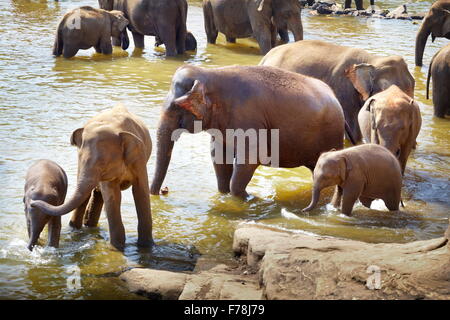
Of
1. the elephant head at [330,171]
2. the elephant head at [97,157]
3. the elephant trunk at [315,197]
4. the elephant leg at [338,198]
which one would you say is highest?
the elephant head at [97,157]

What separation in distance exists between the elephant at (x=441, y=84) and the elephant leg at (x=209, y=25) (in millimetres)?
8366

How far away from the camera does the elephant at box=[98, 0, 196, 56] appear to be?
59.0 feet

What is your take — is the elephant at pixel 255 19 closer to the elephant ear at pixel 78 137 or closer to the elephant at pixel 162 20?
the elephant at pixel 162 20

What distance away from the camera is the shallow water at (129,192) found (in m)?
6.77

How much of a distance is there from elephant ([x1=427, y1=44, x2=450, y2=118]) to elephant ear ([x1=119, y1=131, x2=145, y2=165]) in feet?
24.8

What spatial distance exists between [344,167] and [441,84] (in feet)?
18.4

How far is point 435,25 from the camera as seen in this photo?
56.5 feet

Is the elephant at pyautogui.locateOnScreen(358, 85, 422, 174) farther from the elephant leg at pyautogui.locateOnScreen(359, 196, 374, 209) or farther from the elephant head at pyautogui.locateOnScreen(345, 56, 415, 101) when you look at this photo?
the elephant head at pyautogui.locateOnScreen(345, 56, 415, 101)

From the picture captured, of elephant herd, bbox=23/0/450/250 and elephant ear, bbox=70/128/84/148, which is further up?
elephant ear, bbox=70/128/84/148

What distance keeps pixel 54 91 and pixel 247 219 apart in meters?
6.81

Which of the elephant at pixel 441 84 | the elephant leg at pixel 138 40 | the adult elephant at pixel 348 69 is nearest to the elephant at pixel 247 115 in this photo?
the adult elephant at pixel 348 69

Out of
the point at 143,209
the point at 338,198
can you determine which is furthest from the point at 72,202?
the point at 338,198

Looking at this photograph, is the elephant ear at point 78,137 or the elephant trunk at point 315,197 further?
the elephant trunk at point 315,197

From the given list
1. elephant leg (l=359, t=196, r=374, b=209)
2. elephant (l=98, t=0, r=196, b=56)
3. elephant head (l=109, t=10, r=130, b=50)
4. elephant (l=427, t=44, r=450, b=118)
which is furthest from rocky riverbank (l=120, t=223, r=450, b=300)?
elephant head (l=109, t=10, r=130, b=50)
